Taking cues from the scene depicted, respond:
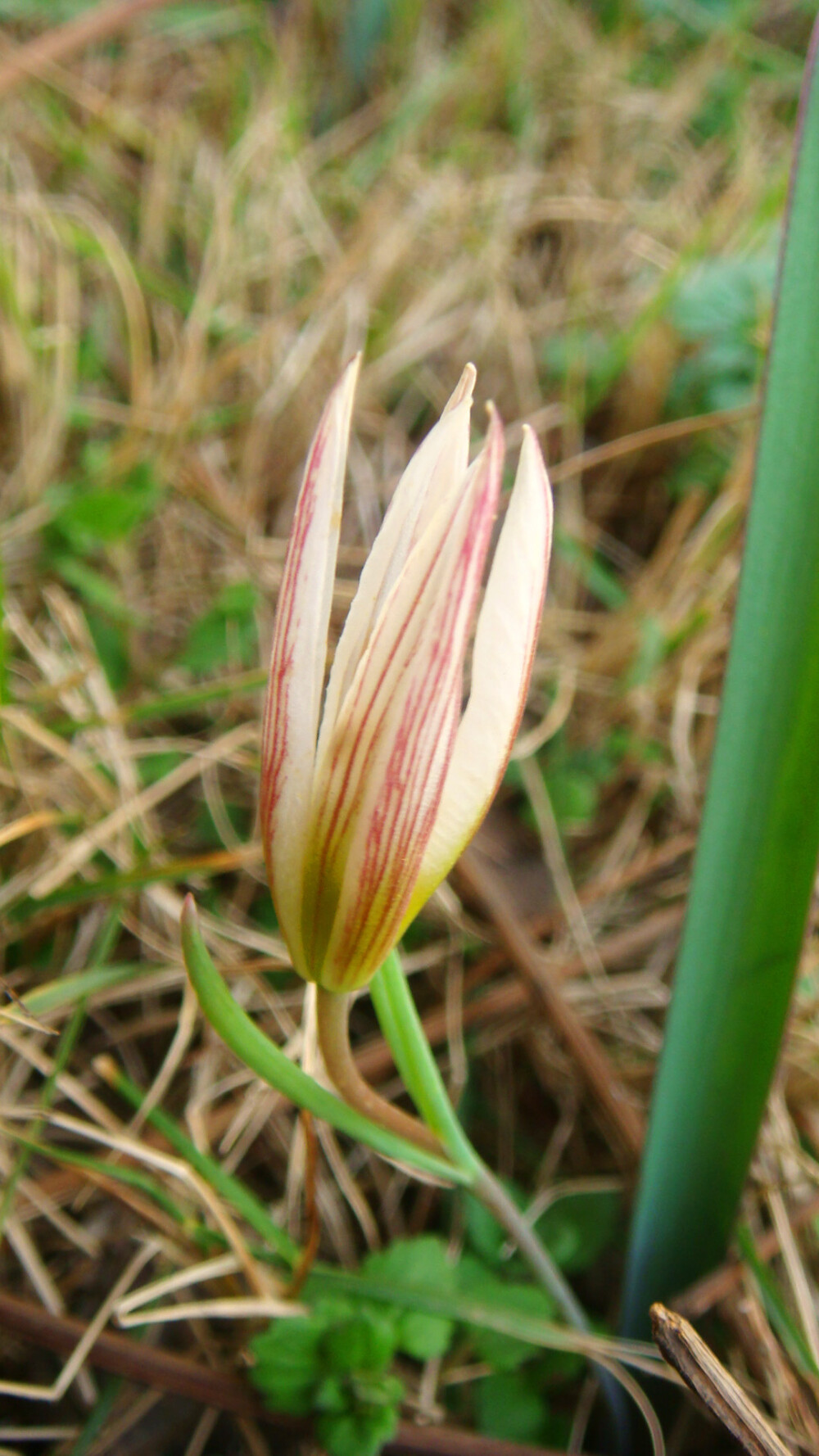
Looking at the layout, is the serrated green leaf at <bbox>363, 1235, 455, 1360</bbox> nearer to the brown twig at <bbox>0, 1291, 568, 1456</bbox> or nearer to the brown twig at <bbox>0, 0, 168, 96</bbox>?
the brown twig at <bbox>0, 1291, 568, 1456</bbox>

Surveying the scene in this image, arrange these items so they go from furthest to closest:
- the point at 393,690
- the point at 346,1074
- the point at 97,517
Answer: the point at 97,517, the point at 346,1074, the point at 393,690

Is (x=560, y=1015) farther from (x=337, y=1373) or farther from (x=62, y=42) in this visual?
(x=62, y=42)

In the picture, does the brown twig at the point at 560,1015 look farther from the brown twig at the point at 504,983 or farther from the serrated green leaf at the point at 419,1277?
the serrated green leaf at the point at 419,1277

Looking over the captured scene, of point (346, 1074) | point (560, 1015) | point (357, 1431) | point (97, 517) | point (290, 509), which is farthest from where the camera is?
point (290, 509)

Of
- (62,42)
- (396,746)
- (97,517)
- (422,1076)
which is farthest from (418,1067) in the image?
(62,42)

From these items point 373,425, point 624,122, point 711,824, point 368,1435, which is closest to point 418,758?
point 711,824

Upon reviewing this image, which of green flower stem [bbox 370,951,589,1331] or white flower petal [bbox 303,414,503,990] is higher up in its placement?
white flower petal [bbox 303,414,503,990]

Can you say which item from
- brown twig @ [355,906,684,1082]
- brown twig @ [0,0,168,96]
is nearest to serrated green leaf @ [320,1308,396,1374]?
brown twig @ [355,906,684,1082]

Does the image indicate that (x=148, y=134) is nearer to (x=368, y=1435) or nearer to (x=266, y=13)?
(x=266, y=13)
